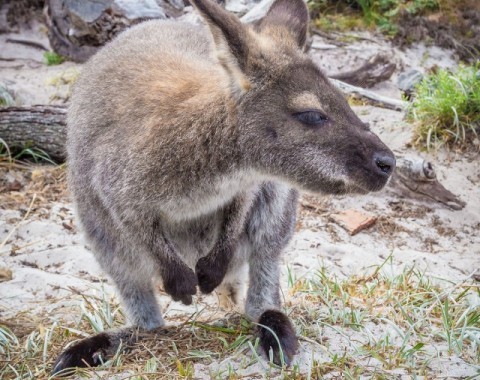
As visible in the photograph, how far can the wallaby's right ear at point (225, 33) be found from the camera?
12.3 ft

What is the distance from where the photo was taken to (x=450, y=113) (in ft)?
23.7

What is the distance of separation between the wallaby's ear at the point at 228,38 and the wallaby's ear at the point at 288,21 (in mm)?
325

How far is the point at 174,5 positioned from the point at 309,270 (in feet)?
13.2

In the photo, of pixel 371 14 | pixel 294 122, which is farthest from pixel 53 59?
pixel 294 122

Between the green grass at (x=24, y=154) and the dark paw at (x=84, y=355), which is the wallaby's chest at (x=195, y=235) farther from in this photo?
the green grass at (x=24, y=154)

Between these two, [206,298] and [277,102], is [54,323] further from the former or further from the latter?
[277,102]

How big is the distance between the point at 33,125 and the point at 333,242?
10.3 feet

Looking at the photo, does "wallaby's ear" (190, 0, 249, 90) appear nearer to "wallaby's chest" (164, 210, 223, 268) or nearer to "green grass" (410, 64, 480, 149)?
"wallaby's chest" (164, 210, 223, 268)

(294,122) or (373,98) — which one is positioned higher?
(294,122)

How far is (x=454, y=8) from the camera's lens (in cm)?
1000

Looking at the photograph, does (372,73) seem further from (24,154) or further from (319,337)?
(319,337)

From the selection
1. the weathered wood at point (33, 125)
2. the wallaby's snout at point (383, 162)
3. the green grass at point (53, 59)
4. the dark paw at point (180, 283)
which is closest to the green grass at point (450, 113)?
the wallaby's snout at point (383, 162)

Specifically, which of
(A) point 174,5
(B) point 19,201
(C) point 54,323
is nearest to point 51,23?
(A) point 174,5

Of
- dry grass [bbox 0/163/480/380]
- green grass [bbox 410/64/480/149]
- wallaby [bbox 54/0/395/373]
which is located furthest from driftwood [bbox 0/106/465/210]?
wallaby [bbox 54/0/395/373]
